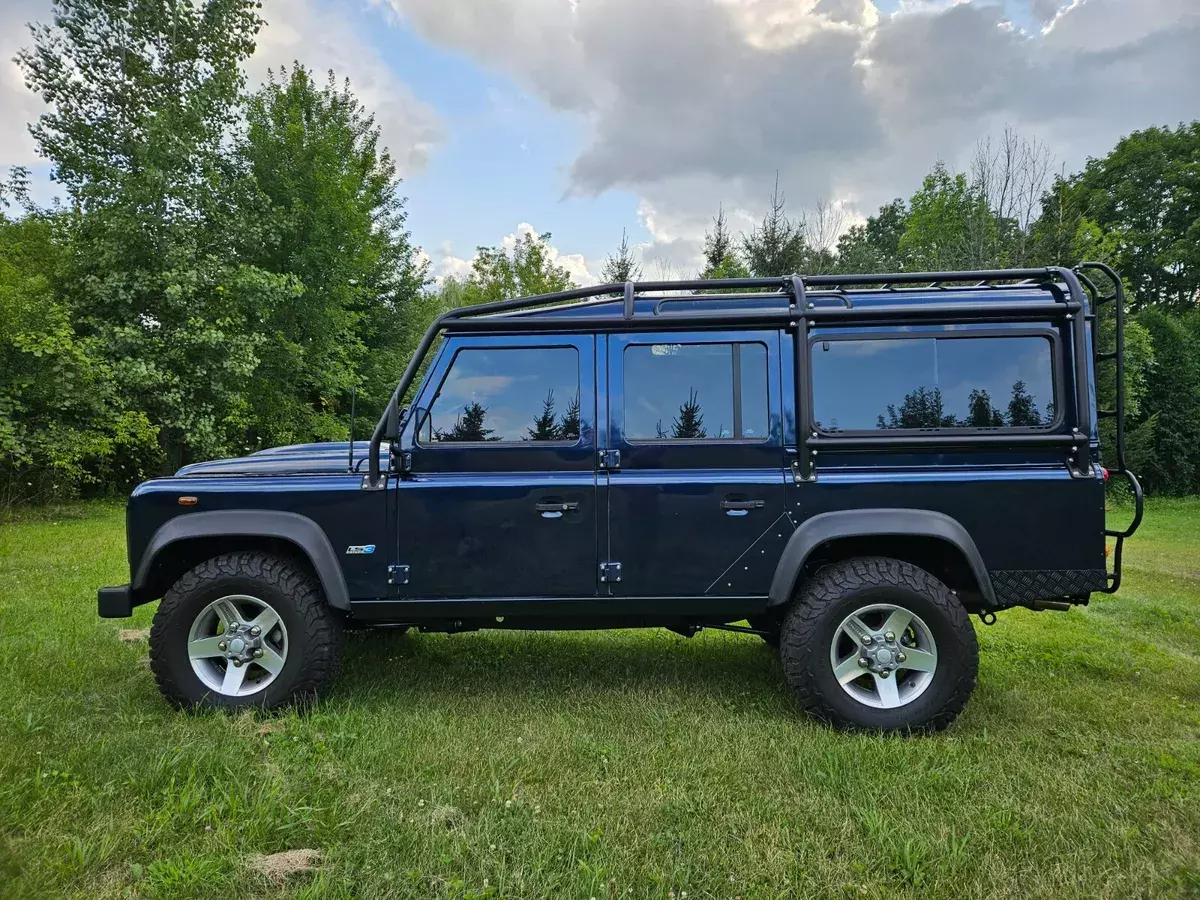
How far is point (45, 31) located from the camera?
1314cm

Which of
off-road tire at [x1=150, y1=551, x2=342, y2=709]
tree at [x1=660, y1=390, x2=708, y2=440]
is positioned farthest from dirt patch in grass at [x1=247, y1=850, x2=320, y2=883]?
tree at [x1=660, y1=390, x2=708, y2=440]

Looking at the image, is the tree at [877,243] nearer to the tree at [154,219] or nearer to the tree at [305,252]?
the tree at [305,252]

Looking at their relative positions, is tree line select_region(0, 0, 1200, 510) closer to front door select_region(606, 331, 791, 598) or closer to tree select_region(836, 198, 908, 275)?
tree select_region(836, 198, 908, 275)

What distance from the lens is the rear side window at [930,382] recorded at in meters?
3.54

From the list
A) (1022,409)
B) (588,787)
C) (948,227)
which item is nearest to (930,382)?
(1022,409)

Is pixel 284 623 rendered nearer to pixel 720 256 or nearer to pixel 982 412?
pixel 982 412

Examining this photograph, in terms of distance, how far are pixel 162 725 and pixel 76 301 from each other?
12898mm

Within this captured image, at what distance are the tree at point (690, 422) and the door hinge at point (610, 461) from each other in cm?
32

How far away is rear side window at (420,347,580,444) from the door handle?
0.92 metres

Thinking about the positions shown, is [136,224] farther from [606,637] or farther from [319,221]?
[606,637]

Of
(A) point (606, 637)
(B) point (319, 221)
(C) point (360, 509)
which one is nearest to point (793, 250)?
(B) point (319, 221)

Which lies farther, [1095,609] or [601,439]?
[1095,609]

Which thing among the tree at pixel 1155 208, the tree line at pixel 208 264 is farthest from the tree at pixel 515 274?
the tree at pixel 1155 208

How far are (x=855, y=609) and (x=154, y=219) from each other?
48.5 ft
